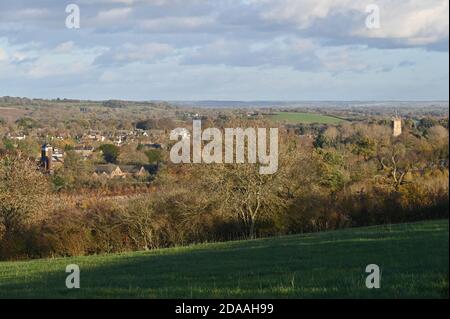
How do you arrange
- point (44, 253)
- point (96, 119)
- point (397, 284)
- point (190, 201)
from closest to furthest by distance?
Answer: point (397, 284), point (44, 253), point (190, 201), point (96, 119)

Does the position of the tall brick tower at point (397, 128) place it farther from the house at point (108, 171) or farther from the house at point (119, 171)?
the house at point (108, 171)

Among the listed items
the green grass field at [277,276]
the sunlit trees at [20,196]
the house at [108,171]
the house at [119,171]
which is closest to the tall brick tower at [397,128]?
the sunlit trees at [20,196]

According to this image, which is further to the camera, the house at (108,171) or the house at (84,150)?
the house at (84,150)

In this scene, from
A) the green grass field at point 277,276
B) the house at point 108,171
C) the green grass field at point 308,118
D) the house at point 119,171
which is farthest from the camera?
Result: the green grass field at point 308,118

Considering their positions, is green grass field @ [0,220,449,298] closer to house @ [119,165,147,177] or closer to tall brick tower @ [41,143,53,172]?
house @ [119,165,147,177]

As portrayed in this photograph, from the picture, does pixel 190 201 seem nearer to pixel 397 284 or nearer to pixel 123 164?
pixel 397 284

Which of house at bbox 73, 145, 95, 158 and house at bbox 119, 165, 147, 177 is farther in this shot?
house at bbox 73, 145, 95, 158

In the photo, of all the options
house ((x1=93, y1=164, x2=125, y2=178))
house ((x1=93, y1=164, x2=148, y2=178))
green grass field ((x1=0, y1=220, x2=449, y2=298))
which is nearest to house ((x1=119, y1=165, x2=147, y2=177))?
house ((x1=93, y1=164, x2=148, y2=178))
